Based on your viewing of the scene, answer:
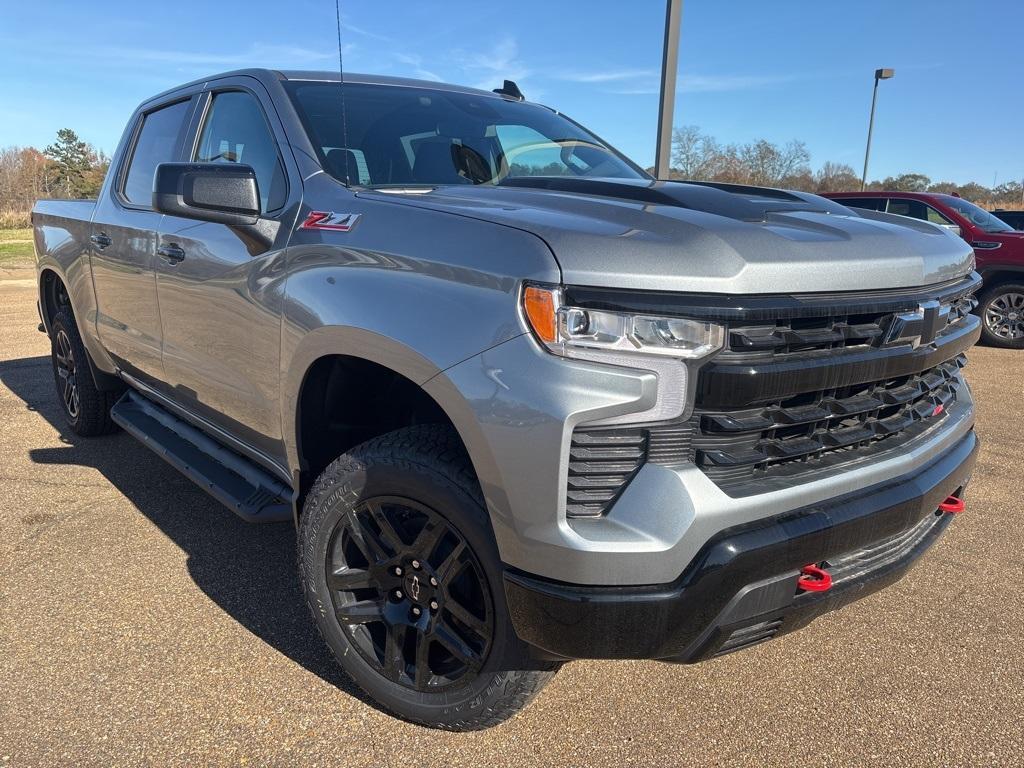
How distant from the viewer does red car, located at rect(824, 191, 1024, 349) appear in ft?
28.8

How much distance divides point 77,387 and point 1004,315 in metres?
9.36

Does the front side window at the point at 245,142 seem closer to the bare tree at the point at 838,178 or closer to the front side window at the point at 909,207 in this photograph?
the front side window at the point at 909,207

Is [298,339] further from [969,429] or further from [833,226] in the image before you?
[969,429]

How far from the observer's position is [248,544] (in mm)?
3420

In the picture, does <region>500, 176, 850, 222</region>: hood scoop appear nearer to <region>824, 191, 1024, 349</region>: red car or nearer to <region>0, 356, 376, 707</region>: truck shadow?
<region>0, 356, 376, 707</region>: truck shadow

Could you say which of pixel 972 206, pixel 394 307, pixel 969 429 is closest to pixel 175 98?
pixel 394 307

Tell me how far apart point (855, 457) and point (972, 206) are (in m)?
9.12

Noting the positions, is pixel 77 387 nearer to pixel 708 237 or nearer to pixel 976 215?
pixel 708 237

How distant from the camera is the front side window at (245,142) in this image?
8.73 ft

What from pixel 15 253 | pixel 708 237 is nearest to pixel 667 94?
pixel 708 237

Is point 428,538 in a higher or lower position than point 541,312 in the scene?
lower

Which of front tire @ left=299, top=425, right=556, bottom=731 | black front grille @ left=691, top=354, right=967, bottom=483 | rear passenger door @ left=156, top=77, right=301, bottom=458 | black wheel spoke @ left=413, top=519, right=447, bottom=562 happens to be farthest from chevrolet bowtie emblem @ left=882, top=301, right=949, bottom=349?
rear passenger door @ left=156, top=77, right=301, bottom=458

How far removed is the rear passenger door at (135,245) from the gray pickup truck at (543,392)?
549mm

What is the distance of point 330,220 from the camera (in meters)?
2.31
